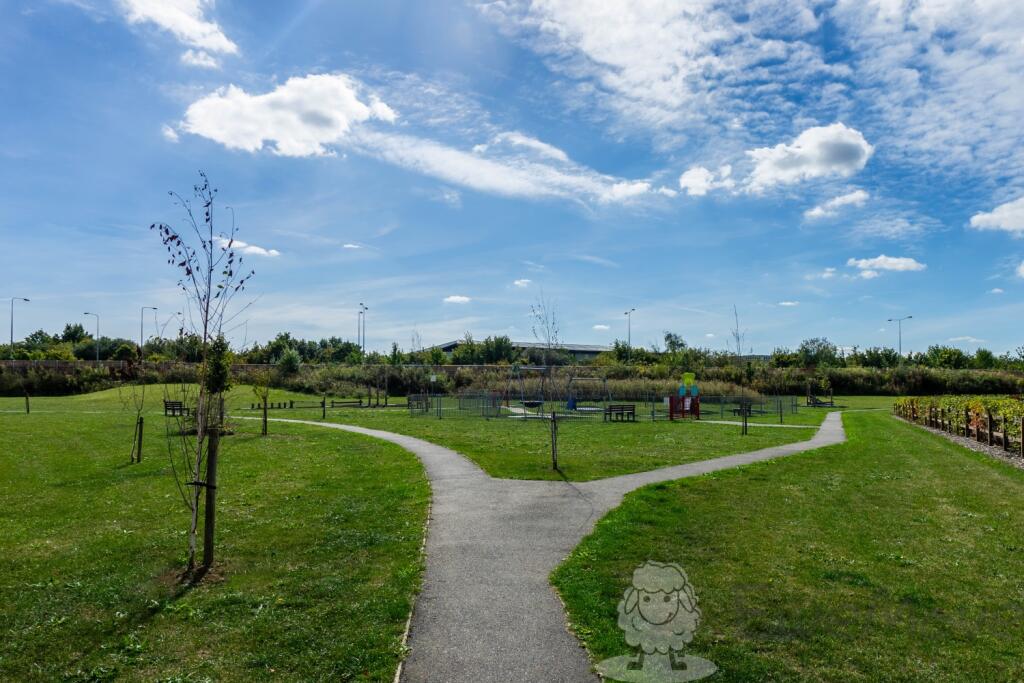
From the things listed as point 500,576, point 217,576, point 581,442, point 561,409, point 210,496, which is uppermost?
point 210,496

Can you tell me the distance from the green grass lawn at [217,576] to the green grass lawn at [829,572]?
2.13m

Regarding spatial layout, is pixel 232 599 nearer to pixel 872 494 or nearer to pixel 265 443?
pixel 872 494

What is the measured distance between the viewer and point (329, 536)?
31.4 feet

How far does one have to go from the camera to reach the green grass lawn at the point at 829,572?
5.56 m

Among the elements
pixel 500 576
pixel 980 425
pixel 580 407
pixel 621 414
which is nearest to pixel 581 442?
pixel 621 414

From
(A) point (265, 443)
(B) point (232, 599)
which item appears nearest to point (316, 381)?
(A) point (265, 443)

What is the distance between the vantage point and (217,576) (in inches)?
307

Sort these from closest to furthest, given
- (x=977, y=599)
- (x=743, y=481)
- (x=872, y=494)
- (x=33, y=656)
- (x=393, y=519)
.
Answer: (x=33, y=656) < (x=977, y=599) < (x=393, y=519) < (x=872, y=494) < (x=743, y=481)

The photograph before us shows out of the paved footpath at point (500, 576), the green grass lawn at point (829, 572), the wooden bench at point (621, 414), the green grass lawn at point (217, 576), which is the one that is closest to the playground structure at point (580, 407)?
the wooden bench at point (621, 414)

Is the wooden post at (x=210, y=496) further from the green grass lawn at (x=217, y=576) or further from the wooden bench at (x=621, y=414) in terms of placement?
the wooden bench at (x=621, y=414)

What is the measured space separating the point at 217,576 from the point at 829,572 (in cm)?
686

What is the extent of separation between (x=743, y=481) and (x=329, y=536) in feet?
27.8

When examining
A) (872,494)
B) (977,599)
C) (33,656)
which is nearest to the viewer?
(33,656)

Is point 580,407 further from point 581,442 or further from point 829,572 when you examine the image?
point 829,572
